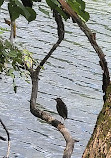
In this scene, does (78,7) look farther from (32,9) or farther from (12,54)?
(12,54)

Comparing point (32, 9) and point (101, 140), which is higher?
point (32, 9)

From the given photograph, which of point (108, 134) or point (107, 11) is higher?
point (108, 134)

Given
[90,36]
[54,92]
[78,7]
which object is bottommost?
[54,92]

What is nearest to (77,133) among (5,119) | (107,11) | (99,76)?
(5,119)

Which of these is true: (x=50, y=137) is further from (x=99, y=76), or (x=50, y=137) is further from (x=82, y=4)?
(x=82, y=4)

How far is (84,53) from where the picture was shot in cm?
1284

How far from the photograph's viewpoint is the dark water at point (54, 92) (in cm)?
763

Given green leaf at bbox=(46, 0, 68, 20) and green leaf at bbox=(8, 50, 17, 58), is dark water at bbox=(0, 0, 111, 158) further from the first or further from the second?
green leaf at bbox=(46, 0, 68, 20)

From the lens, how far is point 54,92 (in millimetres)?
9961

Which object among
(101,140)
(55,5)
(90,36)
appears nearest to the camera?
(101,140)

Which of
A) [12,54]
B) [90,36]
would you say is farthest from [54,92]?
[90,36]

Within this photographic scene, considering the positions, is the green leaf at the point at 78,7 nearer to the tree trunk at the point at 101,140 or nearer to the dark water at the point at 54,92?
the tree trunk at the point at 101,140

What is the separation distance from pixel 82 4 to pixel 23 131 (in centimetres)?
508

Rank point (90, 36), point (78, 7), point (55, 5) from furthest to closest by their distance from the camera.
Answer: point (55, 5), point (78, 7), point (90, 36)
